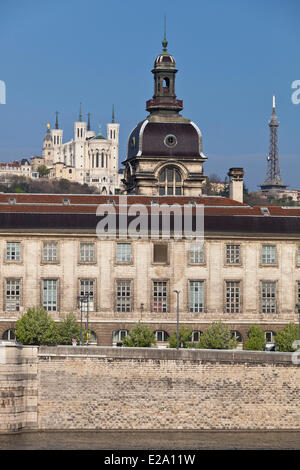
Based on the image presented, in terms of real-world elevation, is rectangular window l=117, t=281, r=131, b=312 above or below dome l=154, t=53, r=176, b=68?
below

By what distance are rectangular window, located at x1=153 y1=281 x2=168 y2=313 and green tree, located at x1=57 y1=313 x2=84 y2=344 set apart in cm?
924

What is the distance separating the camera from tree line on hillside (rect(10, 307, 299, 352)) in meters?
128

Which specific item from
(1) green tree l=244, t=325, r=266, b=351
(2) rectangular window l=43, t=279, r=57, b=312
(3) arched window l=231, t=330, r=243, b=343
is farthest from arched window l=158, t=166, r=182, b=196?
(1) green tree l=244, t=325, r=266, b=351

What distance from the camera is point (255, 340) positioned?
131375mm

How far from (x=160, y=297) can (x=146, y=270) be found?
8.82 ft

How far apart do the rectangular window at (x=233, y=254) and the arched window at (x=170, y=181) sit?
1938 centimetres

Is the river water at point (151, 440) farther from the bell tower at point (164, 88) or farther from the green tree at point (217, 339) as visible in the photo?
A: the bell tower at point (164, 88)

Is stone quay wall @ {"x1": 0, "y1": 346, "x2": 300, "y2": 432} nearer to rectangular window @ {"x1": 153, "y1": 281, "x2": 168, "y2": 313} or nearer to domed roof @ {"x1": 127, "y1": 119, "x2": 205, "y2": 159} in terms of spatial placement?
rectangular window @ {"x1": 153, "y1": 281, "x2": 168, "y2": 313}

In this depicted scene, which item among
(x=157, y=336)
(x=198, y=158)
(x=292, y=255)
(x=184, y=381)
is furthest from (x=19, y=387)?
(x=198, y=158)

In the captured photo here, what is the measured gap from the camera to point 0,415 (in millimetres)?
107125

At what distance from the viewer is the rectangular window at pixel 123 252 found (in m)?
138

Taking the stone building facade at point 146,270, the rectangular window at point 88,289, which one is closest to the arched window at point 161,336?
the stone building facade at point 146,270
